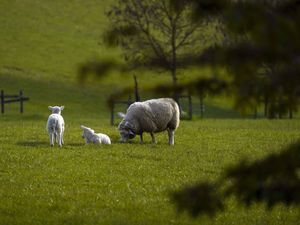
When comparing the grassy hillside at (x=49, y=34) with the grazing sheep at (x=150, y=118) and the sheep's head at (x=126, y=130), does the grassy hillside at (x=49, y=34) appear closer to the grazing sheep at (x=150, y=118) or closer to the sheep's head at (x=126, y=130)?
the sheep's head at (x=126, y=130)

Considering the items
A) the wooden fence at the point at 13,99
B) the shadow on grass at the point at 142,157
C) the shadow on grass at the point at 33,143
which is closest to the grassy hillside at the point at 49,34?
the wooden fence at the point at 13,99

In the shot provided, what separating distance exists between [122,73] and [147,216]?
5.76 meters

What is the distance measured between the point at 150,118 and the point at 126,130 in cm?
107

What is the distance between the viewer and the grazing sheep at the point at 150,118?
80.2 feet

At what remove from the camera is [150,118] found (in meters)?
24.4

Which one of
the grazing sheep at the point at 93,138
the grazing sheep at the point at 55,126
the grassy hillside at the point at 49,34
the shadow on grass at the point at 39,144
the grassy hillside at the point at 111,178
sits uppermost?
the grassy hillside at the point at 49,34

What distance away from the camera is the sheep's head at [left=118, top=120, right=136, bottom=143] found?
Result: 2467 cm

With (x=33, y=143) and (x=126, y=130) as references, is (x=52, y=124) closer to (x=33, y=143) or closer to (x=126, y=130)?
(x=33, y=143)

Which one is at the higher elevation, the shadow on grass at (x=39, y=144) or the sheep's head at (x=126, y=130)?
the sheep's head at (x=126, y=130)

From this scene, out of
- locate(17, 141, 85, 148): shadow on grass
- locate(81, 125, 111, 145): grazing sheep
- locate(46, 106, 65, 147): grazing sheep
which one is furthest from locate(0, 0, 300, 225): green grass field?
locate(46, 106, 65, 147): grazing sheep

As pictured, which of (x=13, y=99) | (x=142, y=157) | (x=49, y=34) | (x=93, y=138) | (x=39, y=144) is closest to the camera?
(x=142, y=157)

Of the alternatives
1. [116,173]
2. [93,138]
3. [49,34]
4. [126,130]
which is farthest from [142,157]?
[49,34]

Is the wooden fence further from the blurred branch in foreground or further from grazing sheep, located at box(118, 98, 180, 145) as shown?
the blurred branch in foreground

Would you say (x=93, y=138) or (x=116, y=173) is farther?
(x=93, y=138)
